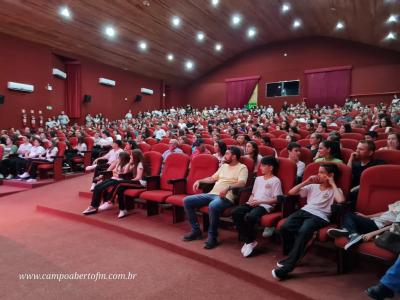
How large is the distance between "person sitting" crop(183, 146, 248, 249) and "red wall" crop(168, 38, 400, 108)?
Answer: 11.8m

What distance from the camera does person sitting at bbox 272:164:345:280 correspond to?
186 centimetres

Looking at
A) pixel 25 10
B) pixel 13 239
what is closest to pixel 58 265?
pixel 13 239

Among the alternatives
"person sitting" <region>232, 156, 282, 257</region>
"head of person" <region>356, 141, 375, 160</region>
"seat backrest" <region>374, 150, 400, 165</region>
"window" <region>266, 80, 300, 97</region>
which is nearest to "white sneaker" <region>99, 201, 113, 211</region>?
"person sitting" <region>232, 156, 282, 257</region>

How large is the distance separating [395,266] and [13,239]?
2826 millimetres

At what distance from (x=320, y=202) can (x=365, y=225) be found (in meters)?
0.30

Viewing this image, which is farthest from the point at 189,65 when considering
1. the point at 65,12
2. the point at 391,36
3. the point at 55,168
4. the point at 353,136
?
the point at 353,136

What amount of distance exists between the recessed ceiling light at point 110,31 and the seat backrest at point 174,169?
7.47 m

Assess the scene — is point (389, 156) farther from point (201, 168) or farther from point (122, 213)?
point (122, 213)

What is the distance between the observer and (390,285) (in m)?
1.48

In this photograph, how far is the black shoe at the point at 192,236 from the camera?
2.47m

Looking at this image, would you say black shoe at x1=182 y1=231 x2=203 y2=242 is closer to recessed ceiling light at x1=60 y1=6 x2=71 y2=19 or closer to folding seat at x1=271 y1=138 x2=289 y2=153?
folding seat at x1=271 y1=138 x2=289 y2=153

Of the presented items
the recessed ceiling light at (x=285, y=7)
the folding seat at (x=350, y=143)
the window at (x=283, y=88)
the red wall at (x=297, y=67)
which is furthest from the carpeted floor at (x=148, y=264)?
the window at (x=283, y=88)

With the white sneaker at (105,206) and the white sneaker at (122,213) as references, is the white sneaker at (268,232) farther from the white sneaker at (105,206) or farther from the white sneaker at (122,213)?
the white sneaker at (105,206)

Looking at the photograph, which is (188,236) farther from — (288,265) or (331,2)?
(331,2)
